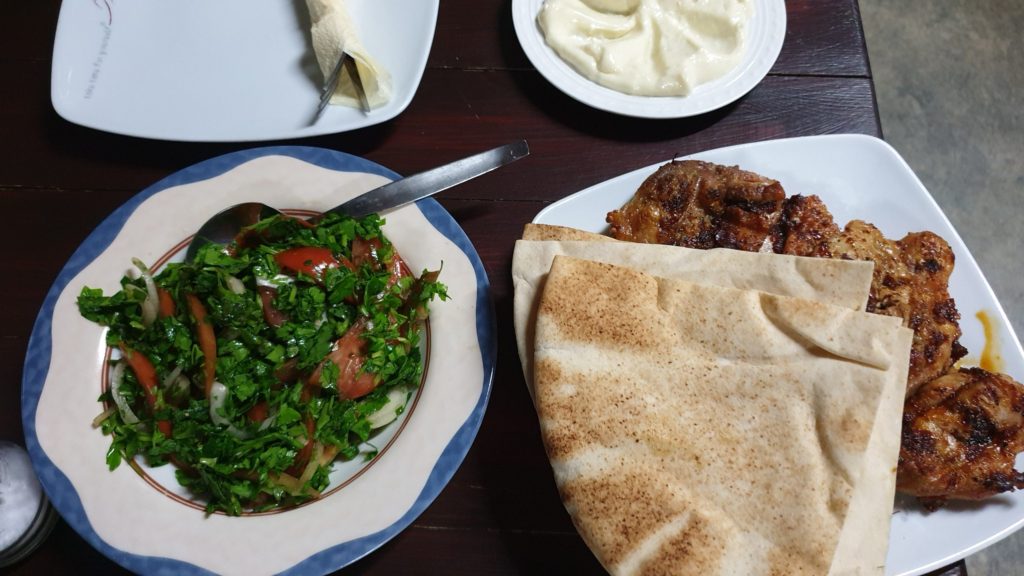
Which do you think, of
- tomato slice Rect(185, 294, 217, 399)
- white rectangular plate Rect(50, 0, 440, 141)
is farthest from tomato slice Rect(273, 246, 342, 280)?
white rectangular plate Rect(50, 0, 440, 141)

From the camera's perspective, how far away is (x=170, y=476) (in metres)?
1.85

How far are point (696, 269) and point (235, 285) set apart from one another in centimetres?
128

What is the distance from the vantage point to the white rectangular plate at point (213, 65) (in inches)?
92.9

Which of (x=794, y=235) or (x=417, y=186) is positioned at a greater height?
(x=417, y=186)

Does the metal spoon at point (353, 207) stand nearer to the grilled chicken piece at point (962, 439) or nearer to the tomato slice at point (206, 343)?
the tomato slice at point (206, 343)

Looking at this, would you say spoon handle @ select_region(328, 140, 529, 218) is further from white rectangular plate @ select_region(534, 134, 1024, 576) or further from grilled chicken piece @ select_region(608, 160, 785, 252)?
grilled chicken piece @ select_region(608, 160, 785, 252)

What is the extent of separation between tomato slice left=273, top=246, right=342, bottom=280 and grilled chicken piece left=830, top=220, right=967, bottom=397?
1447 mm

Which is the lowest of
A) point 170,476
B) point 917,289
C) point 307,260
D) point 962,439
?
point 962,439

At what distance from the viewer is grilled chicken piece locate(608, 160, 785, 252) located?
201cm

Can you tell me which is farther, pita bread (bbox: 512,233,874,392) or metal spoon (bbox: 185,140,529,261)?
metal spoon (bbox: 185,140,529,261)

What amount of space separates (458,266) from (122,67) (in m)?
1.56

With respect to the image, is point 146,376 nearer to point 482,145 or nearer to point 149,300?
point 149,300

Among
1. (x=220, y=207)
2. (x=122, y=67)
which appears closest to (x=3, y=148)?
(x=122, y=67)

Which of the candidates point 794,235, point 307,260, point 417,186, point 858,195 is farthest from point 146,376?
point 858,195
